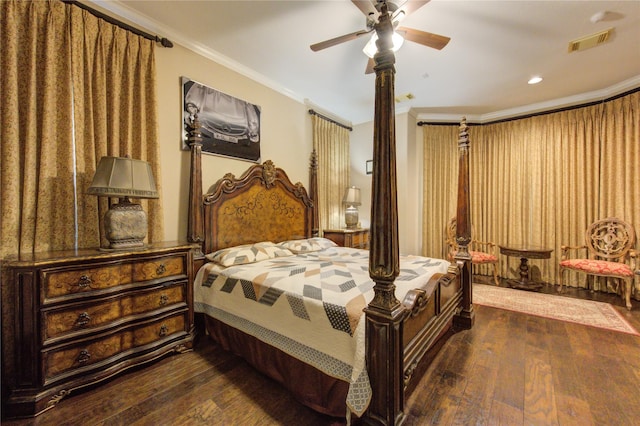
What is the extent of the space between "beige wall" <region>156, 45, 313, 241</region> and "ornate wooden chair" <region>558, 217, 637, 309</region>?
4.00 metres

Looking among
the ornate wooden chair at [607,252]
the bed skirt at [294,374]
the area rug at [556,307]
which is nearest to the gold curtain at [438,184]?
the area rug at [556,307]

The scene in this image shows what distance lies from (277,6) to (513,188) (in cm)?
435

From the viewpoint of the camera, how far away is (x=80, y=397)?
5.09 feet

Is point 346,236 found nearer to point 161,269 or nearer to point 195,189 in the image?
point 195,189

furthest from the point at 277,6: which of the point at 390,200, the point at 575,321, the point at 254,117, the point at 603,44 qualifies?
the point at 575,321

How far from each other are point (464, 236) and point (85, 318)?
309 cm

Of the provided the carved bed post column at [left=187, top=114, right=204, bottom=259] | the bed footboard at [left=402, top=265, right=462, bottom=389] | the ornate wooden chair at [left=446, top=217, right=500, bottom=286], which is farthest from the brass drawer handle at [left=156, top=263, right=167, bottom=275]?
the ornate wooden chair at [left=446, top=217, right=500, bottom=286]

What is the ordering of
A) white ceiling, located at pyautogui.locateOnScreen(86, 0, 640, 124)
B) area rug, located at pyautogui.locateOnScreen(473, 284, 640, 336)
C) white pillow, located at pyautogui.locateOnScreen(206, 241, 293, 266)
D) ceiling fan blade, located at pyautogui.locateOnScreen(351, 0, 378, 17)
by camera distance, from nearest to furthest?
ceiling fan blade, located at pyautogui.locateOnScreen(351, 0, 378, 17), white ceiling, located at pyautogui.locateOnScreen(86, 0, 640, 124), white pillow, located at pyautogui.locateOnScreen(206, 241, 293, 266), area rug, located at pyautogui.locateOnScreen(473, 284, 640, 336)

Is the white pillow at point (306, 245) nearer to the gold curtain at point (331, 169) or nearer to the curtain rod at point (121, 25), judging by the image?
the gold curtain at point (331, 169)

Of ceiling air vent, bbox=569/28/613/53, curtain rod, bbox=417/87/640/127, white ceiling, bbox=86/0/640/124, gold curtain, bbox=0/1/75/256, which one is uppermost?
white ceiling, bbox=86/0/640/124

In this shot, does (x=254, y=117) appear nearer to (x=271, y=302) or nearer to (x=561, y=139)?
(x=271, y=302)

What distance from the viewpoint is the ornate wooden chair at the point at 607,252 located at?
3133 mm

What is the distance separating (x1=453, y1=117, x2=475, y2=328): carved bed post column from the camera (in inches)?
98.6

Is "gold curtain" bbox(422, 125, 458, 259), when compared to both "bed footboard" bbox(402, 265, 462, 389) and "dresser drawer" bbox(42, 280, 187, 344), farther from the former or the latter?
"dresser drawer" bbox(42, 280, 187, 344)
